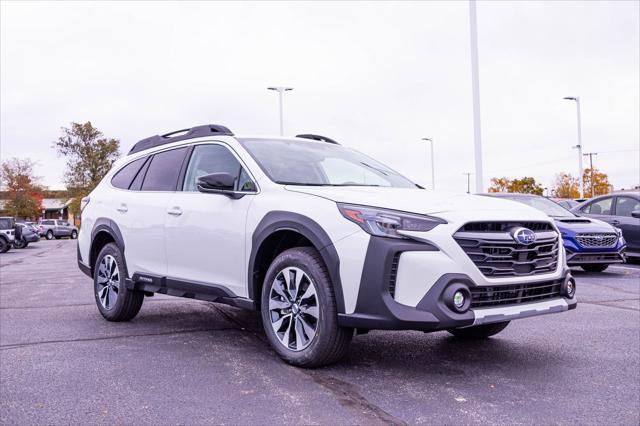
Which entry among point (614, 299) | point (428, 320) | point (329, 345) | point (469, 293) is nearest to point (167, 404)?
point (329, 345)

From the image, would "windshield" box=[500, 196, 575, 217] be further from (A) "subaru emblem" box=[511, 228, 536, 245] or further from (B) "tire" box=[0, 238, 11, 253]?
(B) "tire" box=[0, 238, 11, 253]

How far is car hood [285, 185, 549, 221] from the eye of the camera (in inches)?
153

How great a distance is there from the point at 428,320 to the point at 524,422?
778mm

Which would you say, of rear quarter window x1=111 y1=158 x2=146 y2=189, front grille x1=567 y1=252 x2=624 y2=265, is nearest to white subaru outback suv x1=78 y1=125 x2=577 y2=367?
rear quarter window x1=111 y1=158 x2=146 y2=189

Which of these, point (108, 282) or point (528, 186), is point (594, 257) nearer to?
point (108, 282)

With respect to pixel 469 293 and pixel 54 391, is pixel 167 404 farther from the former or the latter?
pixel 469 293

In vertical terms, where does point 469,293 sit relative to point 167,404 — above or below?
above

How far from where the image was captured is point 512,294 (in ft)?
13.0

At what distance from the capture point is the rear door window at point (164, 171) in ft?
18.7

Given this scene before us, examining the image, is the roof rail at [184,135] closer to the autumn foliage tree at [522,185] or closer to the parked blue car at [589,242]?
the parked blue car at [589,242]

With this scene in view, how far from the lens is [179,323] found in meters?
6.09

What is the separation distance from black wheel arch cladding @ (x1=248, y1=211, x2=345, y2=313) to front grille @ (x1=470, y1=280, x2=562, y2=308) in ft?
2.84

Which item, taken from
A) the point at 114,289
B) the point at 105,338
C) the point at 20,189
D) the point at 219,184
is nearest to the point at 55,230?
the point at 20,189

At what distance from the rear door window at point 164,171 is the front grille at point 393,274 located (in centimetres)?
269
